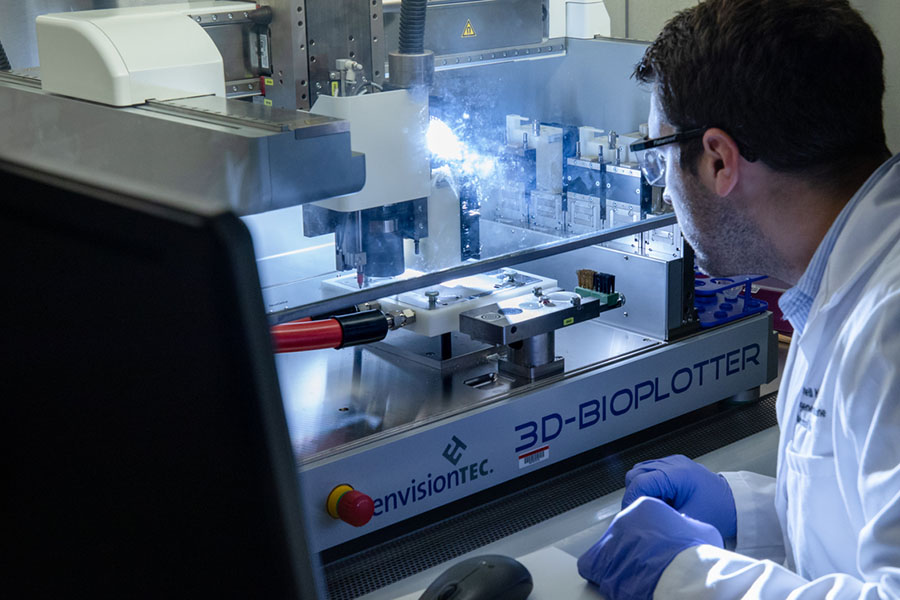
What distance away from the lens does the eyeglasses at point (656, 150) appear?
118 cm

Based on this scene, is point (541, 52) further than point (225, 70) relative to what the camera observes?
Yes

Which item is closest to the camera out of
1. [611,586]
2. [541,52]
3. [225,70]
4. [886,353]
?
[886,353]

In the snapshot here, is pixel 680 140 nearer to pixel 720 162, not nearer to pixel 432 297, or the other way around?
pixel 720 162

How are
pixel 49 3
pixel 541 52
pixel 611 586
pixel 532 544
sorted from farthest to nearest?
1. pixel 541 52
2. pixel 49 3
3. pixel 532 544
4. pixel 611 586

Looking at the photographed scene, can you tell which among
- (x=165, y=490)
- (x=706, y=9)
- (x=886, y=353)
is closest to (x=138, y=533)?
(x=165, y=490)

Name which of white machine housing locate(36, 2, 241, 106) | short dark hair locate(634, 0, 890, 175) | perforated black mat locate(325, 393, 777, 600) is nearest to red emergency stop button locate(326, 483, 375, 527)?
perforated black mat locate(325, 393, 777, 600)

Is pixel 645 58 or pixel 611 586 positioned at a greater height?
pixel 645 58

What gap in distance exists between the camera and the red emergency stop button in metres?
1.43

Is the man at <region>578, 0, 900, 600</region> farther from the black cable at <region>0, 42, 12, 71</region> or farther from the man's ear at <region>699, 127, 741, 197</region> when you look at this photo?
the black cable at <region>0, 42, 12, 71</region>

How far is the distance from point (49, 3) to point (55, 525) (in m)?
1.42

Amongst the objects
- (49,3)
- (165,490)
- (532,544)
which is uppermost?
(49,3)

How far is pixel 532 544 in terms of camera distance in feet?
5.09

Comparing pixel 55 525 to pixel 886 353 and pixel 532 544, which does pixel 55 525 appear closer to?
pixel 886 353

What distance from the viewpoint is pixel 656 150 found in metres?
1.24
